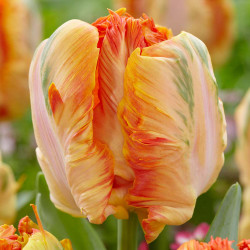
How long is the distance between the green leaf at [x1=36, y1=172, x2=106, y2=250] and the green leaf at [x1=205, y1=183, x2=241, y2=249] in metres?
0.11

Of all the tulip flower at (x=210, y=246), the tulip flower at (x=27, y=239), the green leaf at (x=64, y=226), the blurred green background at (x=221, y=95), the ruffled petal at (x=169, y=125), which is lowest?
the blurred green background at (x=221, y=95)

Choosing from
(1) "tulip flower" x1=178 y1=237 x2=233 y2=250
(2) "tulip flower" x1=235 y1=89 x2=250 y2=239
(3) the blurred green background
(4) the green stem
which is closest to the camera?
(1) "tulip flower" x1=178 y1=237 x2=233 y2=250

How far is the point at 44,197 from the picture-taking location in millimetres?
611

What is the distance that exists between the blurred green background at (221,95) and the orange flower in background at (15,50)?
0.40 ft

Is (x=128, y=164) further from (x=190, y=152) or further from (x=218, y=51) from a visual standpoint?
(x=218, y=51)

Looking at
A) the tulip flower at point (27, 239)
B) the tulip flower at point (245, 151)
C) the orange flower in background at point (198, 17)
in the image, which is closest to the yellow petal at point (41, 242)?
the tulip flower at point (27, 239)

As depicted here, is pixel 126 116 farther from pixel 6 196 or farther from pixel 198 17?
pixel 198 17

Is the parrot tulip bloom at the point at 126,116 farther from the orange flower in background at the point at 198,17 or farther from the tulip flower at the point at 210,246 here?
the orange flower in background at the point at 198,17

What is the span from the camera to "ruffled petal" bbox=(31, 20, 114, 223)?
474 mm

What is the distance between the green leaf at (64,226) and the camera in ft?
1.98

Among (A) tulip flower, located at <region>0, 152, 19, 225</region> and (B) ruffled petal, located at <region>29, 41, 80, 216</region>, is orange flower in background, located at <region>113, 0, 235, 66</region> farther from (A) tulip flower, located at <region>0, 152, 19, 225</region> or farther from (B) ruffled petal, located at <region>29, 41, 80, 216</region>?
(B) ruffled petal, located at <region>29, 41, 80, 216</region>

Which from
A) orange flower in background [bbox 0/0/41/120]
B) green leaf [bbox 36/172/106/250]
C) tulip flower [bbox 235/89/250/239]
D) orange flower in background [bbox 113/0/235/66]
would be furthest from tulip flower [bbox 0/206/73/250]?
orange flower in background [bbox 113/0/235/66]

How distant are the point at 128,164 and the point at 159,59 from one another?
0.09 metres

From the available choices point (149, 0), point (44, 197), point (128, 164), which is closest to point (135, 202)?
point (128, 164)
